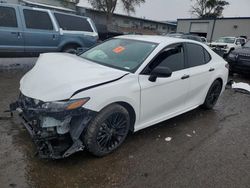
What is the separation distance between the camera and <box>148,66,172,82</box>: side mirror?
10.0 ft

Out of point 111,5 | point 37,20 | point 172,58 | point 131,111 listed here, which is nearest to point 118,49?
point 172,58

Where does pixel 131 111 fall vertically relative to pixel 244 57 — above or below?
below

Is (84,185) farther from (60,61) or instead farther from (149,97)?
(60,61)

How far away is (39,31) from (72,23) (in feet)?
4.10

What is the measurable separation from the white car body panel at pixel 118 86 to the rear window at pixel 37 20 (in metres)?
3.64

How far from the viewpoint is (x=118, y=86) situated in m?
2.82

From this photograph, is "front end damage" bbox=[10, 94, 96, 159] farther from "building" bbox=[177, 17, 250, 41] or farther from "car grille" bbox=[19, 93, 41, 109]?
"building" bbox=[177, 17, 250, 41]

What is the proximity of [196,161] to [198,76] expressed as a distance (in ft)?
5.52

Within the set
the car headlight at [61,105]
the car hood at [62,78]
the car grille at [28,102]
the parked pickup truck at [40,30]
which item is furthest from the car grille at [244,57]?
the car grille at [28,102]

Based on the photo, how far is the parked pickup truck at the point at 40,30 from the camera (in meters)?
6.29

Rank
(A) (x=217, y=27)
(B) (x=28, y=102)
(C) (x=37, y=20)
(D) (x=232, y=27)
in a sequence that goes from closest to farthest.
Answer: (B) (x=28, y=102) < (C) (x=37, y=20) < (D) (x=232, y=27) < (A) (x=217, y=27)

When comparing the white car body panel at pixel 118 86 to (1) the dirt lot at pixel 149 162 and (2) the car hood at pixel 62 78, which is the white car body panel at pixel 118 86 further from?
(1) the dirt lot at pixel 149 162

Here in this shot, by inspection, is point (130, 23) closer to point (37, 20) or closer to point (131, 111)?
point (37, 20)

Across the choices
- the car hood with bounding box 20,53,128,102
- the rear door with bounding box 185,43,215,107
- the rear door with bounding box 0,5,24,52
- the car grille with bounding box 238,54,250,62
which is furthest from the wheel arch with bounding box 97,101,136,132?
the car grille with bounding box 238,54,250,62
